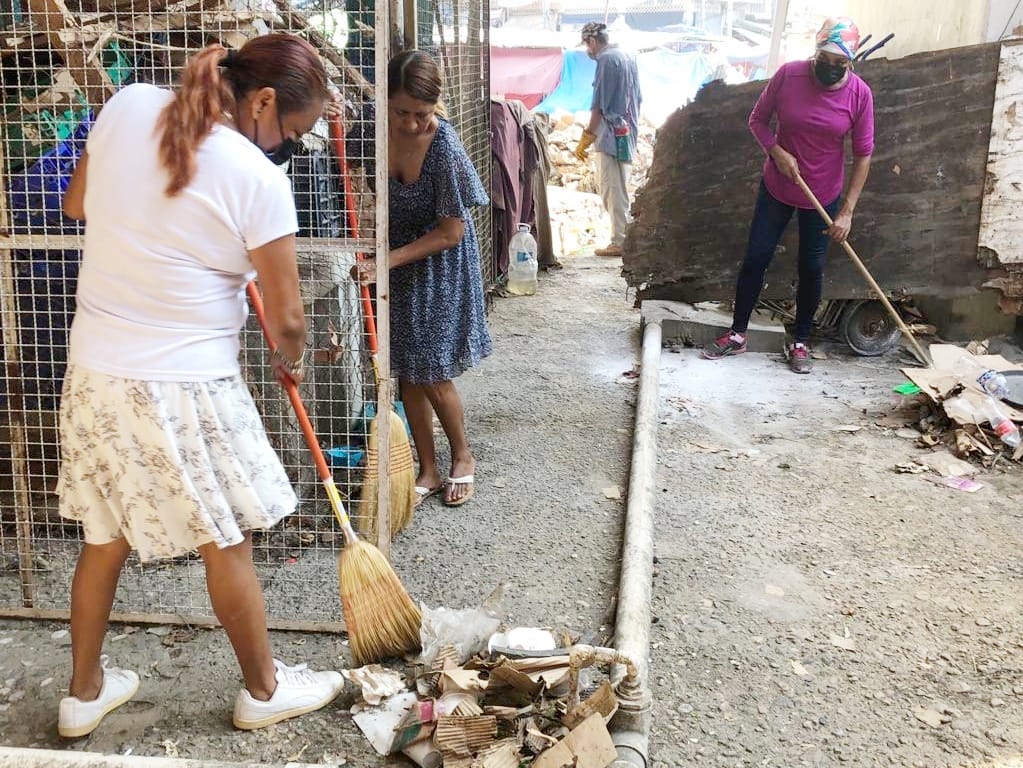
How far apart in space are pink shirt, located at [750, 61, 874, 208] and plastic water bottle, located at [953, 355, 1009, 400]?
4.55ft

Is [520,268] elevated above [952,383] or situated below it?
above

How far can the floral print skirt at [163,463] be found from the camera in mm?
2277

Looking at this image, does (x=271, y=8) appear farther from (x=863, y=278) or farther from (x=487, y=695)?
(x=863, y=278)

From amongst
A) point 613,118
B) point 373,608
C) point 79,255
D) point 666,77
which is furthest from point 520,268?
point 666,77

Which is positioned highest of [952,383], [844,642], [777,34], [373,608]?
[777,34]

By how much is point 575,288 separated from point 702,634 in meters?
5.81

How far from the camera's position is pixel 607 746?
2.35 metres

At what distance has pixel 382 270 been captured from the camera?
295cm

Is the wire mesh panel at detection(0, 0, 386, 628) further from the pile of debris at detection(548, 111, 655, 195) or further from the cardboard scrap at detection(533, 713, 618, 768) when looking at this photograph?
the pile of debris at detection(548, 111, 655, 195)

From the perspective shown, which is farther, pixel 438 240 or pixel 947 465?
pixel 947 465

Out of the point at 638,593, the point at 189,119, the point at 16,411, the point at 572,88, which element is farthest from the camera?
the point at 572,88

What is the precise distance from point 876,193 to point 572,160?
10585 millimetres

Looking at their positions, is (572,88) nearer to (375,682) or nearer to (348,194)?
(348,194)

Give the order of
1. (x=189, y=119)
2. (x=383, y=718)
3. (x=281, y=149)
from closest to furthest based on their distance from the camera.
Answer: (x=189, y=119)
(x=281, y=149)
(x=383, y=718)
